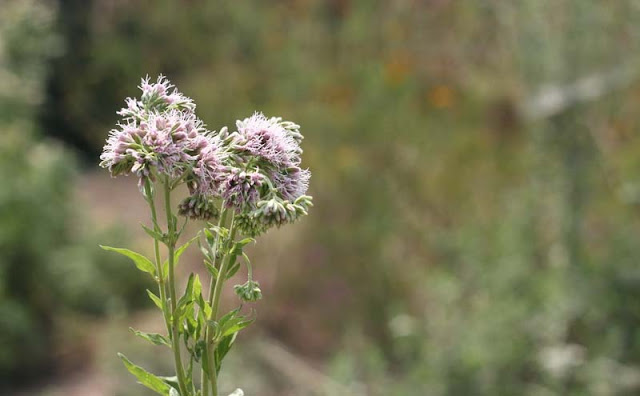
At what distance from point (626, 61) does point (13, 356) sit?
398 centimetres

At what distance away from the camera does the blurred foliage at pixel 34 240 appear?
549 cm

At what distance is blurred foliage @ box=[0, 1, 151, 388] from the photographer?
5.49 metres

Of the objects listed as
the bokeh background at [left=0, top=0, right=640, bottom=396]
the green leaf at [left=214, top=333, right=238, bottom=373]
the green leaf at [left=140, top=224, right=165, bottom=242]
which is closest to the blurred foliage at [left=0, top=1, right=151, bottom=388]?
the bokeh background at [left=0, top=0, right=640, bottom=396]

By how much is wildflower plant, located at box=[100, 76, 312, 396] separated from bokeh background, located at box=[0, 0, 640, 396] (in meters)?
2.57

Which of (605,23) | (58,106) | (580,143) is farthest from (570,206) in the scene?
(58,106)

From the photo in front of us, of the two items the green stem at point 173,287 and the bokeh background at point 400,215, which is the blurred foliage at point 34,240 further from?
the green stem at point 173,287

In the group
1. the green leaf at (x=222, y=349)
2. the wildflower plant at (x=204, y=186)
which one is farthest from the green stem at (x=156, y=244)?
the green leaf at (x=222, y=349)

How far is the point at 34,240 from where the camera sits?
566 centimetres

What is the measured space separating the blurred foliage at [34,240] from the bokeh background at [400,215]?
16 millimetres

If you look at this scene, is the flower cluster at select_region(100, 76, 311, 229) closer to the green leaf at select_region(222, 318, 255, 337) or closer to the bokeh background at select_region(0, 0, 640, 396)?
the green leaf at select_region(222, 318, 255, 337)

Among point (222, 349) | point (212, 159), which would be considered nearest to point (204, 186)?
point (212, 159)

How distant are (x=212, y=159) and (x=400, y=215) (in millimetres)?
4505

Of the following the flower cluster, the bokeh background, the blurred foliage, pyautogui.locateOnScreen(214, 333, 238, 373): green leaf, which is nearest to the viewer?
the flower cluster

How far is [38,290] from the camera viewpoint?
5848mm
